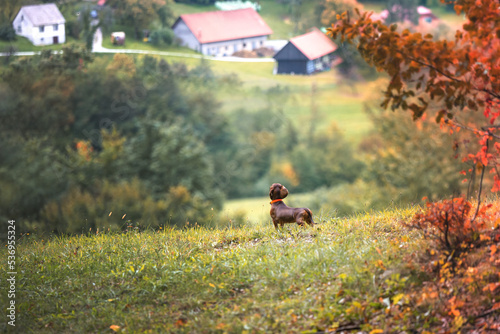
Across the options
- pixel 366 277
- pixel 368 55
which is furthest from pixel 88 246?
pixel 368 55

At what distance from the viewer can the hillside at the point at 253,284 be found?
3.91m

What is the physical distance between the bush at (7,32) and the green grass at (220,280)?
18.4m

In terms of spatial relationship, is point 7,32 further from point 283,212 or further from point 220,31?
point 283,212

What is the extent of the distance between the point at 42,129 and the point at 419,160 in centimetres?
1918

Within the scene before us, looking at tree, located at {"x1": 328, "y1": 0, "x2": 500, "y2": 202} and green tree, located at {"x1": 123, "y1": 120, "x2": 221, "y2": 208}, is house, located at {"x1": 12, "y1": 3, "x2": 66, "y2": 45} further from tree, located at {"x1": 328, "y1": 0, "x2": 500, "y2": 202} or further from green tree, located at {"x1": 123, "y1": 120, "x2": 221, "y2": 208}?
tree, located at {"x1": 328, "y1": 0, "x2": 500, "y2": 202}

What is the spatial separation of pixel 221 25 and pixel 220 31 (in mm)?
333

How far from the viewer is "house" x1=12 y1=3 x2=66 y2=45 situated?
22.2 metres

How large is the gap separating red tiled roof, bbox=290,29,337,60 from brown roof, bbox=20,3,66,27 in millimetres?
12026

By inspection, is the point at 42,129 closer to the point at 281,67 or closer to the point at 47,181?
the point at 47,181

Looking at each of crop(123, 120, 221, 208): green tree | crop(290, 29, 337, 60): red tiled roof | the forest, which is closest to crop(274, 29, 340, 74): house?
crop(290, 29, 337, 60): red tiled roof

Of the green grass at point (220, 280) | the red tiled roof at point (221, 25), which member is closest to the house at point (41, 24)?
the red tiled roof at point (221, 25)

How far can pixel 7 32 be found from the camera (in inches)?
862

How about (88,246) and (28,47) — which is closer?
(88,246)

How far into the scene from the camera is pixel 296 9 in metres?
30.1
